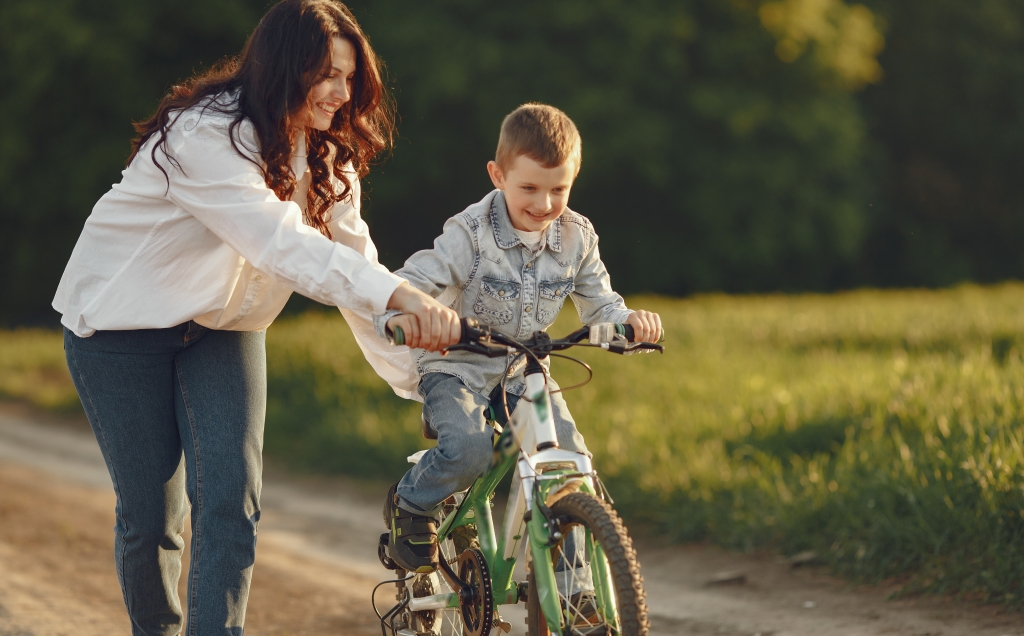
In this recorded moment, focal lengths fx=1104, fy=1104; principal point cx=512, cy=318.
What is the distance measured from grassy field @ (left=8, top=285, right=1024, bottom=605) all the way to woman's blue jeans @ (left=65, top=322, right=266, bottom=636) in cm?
258

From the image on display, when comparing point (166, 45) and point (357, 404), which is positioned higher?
point (166, 45)

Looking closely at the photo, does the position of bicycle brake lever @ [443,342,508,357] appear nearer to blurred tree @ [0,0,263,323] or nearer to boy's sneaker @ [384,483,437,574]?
boy's sneaker @ [384,483,437,574]

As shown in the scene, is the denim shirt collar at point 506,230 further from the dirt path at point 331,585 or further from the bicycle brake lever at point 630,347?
the dirt path at point 331,585

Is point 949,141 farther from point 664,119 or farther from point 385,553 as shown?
point 385,553

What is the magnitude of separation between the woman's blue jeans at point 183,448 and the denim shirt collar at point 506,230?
750mm

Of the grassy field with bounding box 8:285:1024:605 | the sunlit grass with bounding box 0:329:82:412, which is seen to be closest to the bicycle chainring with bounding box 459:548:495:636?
the grassy field with bounding box 8:285:1024:605

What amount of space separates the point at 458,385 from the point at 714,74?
67.2 feet

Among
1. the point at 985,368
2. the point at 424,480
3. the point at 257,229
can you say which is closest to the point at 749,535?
the point at 985,368

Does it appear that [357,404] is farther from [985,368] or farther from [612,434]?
[985,368]

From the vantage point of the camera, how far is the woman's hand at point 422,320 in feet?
8.02

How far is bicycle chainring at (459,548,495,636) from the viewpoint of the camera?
2875 millimetres

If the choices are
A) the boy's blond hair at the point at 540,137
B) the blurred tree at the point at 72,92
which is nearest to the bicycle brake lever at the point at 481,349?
the boy's blond hair at the point at 540,137

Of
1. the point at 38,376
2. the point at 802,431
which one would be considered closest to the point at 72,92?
the point at 38,376

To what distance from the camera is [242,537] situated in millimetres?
2863
